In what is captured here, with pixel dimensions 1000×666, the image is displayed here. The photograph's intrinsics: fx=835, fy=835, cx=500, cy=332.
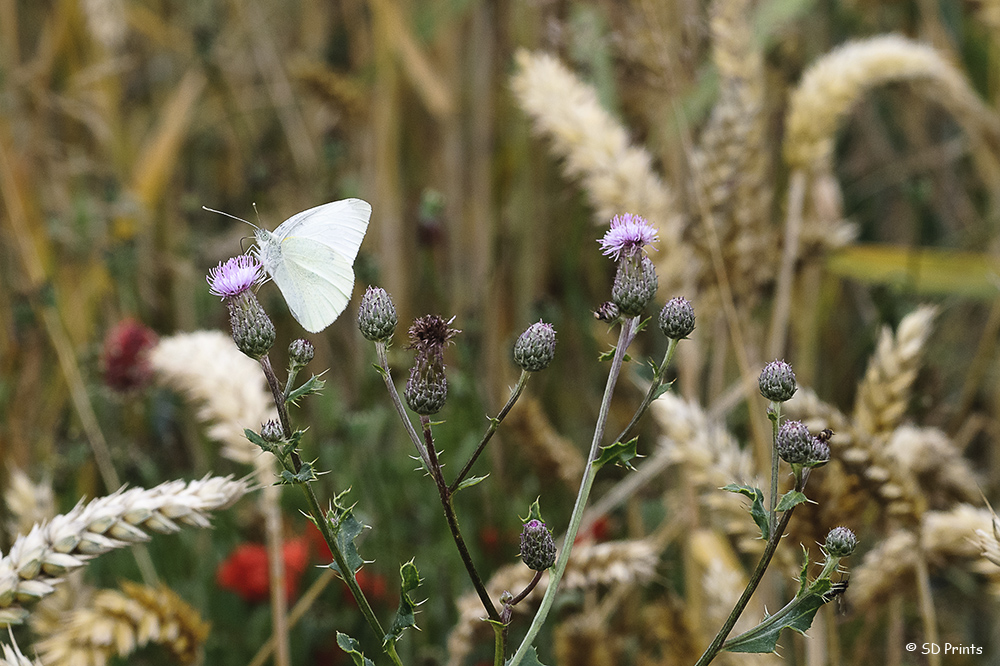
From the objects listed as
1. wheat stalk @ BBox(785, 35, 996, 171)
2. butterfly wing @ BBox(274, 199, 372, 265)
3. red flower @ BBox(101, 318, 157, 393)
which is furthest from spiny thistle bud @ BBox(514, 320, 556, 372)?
red flower @ BBox(101, 318, 157, 393)

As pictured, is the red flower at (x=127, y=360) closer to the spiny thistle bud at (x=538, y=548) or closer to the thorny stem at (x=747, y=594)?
the spiny thistle bud at (x=538, y=548)

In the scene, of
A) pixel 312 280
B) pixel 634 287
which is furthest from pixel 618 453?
pixel 312 280

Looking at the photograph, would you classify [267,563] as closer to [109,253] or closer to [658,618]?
[658,618]

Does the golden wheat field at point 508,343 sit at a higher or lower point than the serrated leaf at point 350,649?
higher

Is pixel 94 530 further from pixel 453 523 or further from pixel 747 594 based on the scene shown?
pixel 747 594

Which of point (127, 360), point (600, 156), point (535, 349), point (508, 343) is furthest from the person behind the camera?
point (508, 343)

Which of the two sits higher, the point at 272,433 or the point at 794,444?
the point at 794,444

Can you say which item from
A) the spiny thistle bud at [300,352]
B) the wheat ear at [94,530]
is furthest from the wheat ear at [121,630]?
the spiny thistle bud at [300,352]
